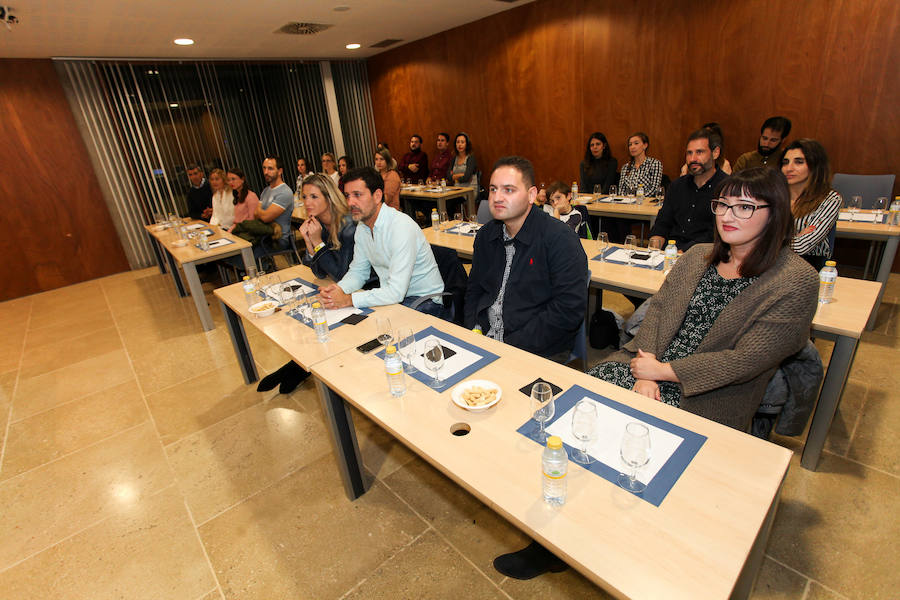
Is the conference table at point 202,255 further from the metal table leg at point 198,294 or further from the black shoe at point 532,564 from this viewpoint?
the black shoe at point 532,564

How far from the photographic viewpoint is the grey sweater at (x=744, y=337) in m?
1.54

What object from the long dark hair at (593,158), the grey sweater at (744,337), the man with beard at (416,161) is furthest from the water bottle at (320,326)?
the man with beard at (416,161)

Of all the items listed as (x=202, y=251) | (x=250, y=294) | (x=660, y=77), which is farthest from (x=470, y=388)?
(x=660, y=77)

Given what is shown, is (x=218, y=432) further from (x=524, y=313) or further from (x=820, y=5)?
(x=820, y=5)

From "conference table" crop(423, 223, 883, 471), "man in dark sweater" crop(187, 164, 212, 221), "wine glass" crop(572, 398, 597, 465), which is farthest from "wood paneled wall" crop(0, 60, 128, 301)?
"wine glass" crop(572, 398, 597, 465)

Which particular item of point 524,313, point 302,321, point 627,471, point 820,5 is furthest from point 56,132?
point 820,5

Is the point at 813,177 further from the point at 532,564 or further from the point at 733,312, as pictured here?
the point at 532,564

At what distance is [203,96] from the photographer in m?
7.27

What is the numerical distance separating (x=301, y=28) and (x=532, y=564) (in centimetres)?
650

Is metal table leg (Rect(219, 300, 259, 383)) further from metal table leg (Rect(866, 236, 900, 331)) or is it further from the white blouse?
metal table leg (Rect(866, 236, 900, 331))

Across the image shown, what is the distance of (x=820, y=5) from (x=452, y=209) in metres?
4.61

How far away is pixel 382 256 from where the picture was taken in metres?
2.69

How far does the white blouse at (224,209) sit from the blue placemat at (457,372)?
4358 mm

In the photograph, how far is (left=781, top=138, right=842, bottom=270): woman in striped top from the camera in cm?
277
